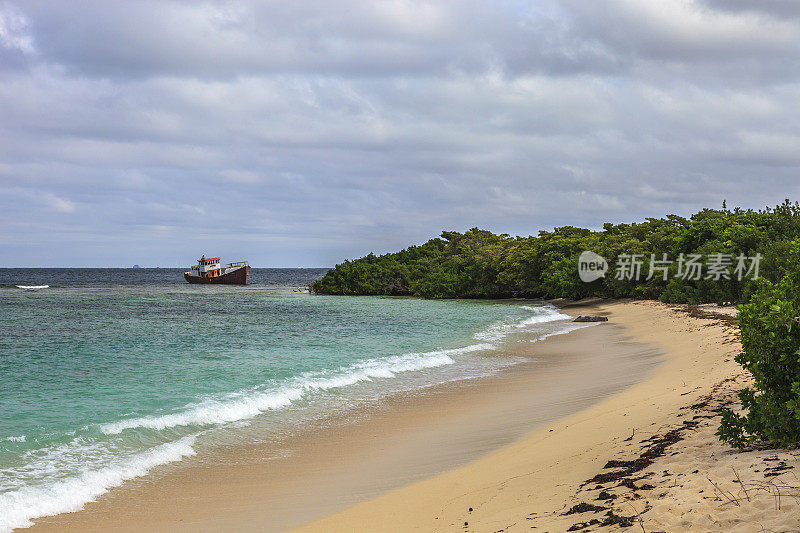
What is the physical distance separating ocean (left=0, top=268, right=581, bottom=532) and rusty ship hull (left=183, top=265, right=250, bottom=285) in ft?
244

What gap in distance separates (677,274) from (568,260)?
1294cm

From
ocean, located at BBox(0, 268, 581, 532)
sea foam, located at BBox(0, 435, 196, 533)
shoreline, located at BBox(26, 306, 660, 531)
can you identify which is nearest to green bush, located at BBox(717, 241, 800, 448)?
shoreline, located at BBox(26, 306, 660, 531)

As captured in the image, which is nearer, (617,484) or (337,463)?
(617,484)

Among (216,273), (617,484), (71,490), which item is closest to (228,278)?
(216,273)

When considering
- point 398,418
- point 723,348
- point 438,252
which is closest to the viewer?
point 398,418

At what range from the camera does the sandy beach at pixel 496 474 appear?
5.54 meters

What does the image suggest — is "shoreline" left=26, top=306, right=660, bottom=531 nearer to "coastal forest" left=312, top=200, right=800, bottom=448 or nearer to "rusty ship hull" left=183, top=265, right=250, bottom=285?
"coastal forest" left=312, top=200, right=800, bottom=448

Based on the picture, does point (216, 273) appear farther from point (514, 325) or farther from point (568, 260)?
point (514, 325)

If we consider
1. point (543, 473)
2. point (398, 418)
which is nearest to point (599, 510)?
point (543, 473)

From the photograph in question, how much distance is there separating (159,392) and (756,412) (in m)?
13.2

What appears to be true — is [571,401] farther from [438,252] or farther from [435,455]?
[438,252]

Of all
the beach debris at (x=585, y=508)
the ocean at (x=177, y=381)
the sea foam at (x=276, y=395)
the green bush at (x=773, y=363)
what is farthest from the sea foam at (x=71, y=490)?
the green bush at (x=773, y=363)

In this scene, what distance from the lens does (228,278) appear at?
111m

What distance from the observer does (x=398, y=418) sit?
12.1 metres
